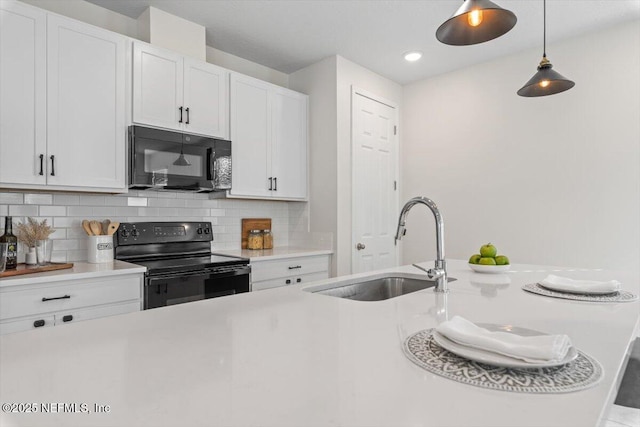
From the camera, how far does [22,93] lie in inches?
83.1

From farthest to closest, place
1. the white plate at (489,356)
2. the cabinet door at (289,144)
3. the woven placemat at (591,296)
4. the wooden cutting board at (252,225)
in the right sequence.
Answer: the wooden cutting board at (252,225), the cabinet door at (289,144), the woven placemat at (591,296), the white plate at (489,356)

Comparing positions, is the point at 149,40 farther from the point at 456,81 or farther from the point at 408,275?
the point at 456,81

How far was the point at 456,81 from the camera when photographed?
391 centimetres

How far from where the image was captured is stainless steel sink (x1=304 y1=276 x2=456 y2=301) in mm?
1770

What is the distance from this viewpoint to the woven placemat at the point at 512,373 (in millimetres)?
649

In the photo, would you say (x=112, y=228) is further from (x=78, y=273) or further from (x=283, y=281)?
(x=283, y=281)

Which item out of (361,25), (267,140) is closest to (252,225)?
(267,140)

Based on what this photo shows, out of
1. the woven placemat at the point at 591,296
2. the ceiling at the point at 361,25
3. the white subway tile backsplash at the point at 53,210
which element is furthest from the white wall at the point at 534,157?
the white subway tile backsplash at the point at 53,210

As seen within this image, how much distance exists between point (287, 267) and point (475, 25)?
2184 mm

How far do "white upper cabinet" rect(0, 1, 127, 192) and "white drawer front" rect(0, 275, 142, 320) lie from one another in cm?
60

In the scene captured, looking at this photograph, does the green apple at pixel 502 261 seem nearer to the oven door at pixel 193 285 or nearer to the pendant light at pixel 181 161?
the oven door at pixel 193 285

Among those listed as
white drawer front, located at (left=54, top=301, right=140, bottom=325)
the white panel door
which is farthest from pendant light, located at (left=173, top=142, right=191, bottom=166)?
the white panel door

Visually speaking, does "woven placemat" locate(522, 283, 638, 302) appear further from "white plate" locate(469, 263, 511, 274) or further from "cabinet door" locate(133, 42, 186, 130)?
"cabinet door" locate(133, 42, 186, 130)

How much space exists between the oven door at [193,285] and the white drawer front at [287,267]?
0.34 ft
